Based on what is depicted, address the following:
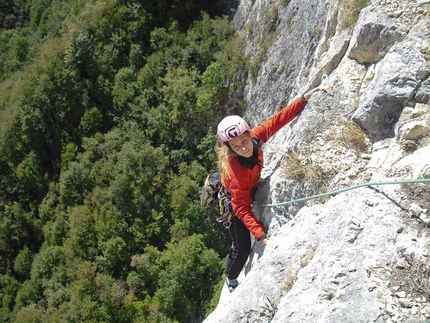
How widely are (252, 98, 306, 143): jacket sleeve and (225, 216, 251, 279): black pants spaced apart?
159 cm

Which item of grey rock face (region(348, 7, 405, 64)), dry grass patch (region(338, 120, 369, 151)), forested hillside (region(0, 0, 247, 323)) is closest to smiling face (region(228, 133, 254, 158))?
dry grass patch (region(338, 120, 369, 151))

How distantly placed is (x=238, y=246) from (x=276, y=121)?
7.90 ft

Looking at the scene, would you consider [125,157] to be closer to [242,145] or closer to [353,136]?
[242,145]

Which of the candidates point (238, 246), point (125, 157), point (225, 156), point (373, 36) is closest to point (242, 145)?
point (225, 156)

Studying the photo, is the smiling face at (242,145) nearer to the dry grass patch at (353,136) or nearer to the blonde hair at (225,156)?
the blonde hair at (225,156)

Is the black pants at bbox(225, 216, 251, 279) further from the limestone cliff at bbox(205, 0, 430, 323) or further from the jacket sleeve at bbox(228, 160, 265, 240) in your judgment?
the jacket sleeve at bbox(228, 160, 265, 240)

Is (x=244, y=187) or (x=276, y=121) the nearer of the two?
(x=244, y=187)

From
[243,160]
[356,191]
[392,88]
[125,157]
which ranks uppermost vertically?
[392,88]

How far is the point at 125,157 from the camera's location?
2239cm

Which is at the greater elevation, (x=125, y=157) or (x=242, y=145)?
(x=242, y=145)

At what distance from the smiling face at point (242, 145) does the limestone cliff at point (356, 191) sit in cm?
70

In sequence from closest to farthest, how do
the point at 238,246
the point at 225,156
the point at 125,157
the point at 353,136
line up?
1. the point at 353,136
2. the point at 225,156
3. the point at 238,246
4. the point at 125,157

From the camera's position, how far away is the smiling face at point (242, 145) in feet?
20.6

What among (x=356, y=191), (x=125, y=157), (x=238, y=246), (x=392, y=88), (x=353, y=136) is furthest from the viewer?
(x=125, y=157)
